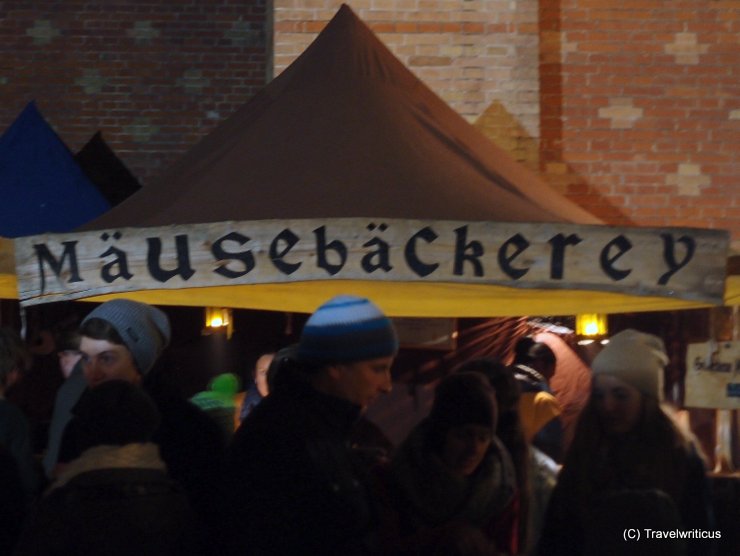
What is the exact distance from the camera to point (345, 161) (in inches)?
193

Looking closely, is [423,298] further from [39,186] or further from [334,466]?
[39,186]

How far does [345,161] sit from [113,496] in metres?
2.19

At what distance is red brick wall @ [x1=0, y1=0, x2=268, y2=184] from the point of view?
31.1ft

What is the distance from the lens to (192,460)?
3801 mm

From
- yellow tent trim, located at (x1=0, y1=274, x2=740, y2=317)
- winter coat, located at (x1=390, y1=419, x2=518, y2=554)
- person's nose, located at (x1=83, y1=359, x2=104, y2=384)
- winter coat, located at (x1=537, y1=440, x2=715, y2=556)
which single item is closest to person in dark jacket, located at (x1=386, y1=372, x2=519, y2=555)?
winter coat, located at (x1=390, y1=419, x2=518, y2=554)

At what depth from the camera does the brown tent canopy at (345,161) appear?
15.1 ft

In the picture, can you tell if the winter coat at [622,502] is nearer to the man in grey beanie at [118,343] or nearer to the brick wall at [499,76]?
the man in grey beanie at [118,343]

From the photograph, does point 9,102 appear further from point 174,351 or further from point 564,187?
point 564,187

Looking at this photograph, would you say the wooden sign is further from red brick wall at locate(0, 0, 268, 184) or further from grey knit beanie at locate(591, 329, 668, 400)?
red brick wall at locate(0, 0, 268, 184)

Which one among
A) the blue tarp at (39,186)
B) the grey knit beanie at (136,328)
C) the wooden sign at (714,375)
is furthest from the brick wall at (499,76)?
the grey knit beanie at (136,328)

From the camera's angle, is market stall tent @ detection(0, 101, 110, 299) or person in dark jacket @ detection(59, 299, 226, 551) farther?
market stall tent @ detection(0, 101, 110, 299)

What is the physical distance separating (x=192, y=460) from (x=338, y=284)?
1672 mm

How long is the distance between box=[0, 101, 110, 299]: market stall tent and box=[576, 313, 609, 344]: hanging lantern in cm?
345

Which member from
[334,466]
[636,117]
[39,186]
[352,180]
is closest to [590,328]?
[636,117]
